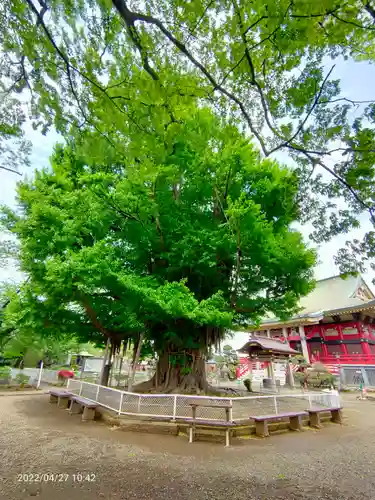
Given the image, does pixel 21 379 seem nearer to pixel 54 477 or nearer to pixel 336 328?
pixel 54 477

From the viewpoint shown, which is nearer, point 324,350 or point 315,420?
point 315,420

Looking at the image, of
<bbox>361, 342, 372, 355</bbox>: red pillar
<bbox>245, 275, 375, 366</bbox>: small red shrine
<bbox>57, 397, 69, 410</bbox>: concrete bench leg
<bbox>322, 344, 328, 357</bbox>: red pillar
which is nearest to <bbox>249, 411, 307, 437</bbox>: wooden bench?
<bbox>57, 397, 69, 410</bbox>: concrete bench leg

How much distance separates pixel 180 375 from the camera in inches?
390

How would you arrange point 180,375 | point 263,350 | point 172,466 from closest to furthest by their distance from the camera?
point 172,466
point 180,375
point 263,350

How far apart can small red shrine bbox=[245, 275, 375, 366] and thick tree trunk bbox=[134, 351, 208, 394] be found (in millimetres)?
8749

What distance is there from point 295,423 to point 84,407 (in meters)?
6.01

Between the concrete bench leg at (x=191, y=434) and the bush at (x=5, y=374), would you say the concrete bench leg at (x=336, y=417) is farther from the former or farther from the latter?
the bush at (x=5, y=374)

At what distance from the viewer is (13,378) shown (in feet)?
50.2

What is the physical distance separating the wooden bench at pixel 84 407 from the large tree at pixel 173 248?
2.51 m

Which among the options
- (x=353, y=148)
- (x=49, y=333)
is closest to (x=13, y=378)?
(x=49, y=333)

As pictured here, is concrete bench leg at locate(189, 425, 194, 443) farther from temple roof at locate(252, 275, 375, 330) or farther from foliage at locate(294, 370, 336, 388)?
temple roof at locate(252, 275, 375, 330)

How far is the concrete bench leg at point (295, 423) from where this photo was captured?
7.11 meters

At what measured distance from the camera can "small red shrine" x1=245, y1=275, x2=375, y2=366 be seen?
1838cm

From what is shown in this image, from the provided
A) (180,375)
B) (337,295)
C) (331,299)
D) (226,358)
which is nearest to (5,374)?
(180,375)
